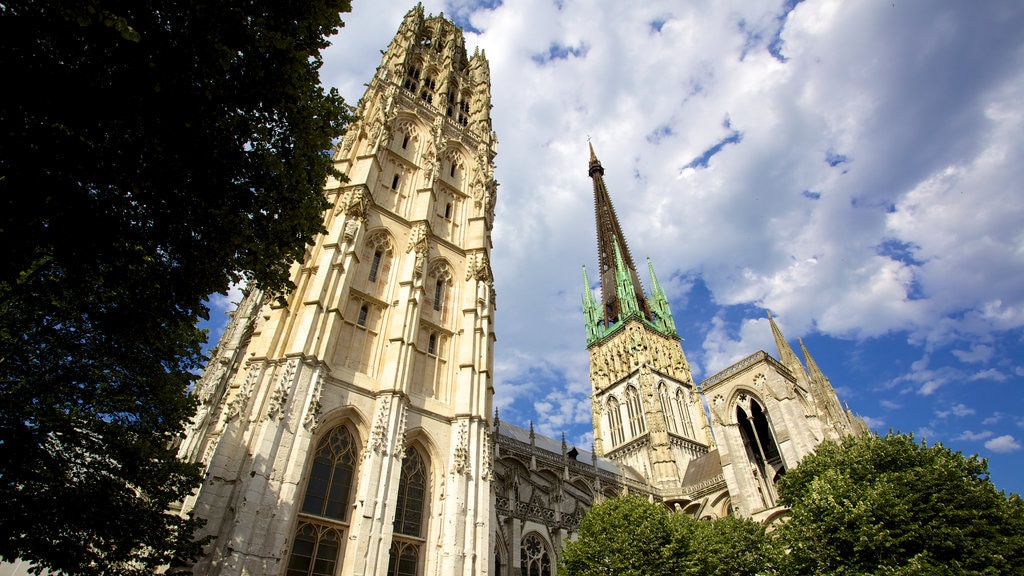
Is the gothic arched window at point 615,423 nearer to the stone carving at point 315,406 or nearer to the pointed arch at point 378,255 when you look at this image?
the pointed arch at point 378,255

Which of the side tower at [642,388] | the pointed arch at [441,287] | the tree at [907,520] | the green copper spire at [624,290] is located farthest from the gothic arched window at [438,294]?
the green copper spire at [624,290]

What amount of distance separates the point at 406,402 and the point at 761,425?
20.9 m

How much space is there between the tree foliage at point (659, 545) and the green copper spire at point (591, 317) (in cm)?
3594

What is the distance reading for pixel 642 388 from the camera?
4394cm

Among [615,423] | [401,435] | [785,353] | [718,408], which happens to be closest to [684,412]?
[615,423]

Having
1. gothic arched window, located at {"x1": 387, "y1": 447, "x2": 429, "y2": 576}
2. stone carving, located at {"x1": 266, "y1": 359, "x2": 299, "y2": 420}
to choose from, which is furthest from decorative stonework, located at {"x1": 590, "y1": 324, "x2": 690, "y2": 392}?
stone carving, located at {"x1": 266, "y1": 359, "x2": 299, "y2": 420}

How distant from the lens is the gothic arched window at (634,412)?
43.1 meters

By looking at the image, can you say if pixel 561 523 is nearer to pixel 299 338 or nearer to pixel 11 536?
pixel 299 338

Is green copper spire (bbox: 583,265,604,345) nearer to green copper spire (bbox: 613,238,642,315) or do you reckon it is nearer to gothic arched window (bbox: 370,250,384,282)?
green copper spire (bbox: 613,238,642,315)

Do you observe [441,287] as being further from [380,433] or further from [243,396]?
[243,396]

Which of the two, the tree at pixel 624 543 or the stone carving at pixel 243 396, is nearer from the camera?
the stone carving at pixel 243 396

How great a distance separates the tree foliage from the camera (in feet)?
54.4

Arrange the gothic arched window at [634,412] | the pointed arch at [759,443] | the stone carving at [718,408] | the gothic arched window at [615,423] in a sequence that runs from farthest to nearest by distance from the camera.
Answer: the gothic arched window at [615,423], the gothic arched window at [634,412], the stone carving at [718,408], the pointed arch at [759,443]

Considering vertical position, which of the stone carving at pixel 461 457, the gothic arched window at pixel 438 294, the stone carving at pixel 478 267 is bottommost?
the stone carving at pixel 461 457
